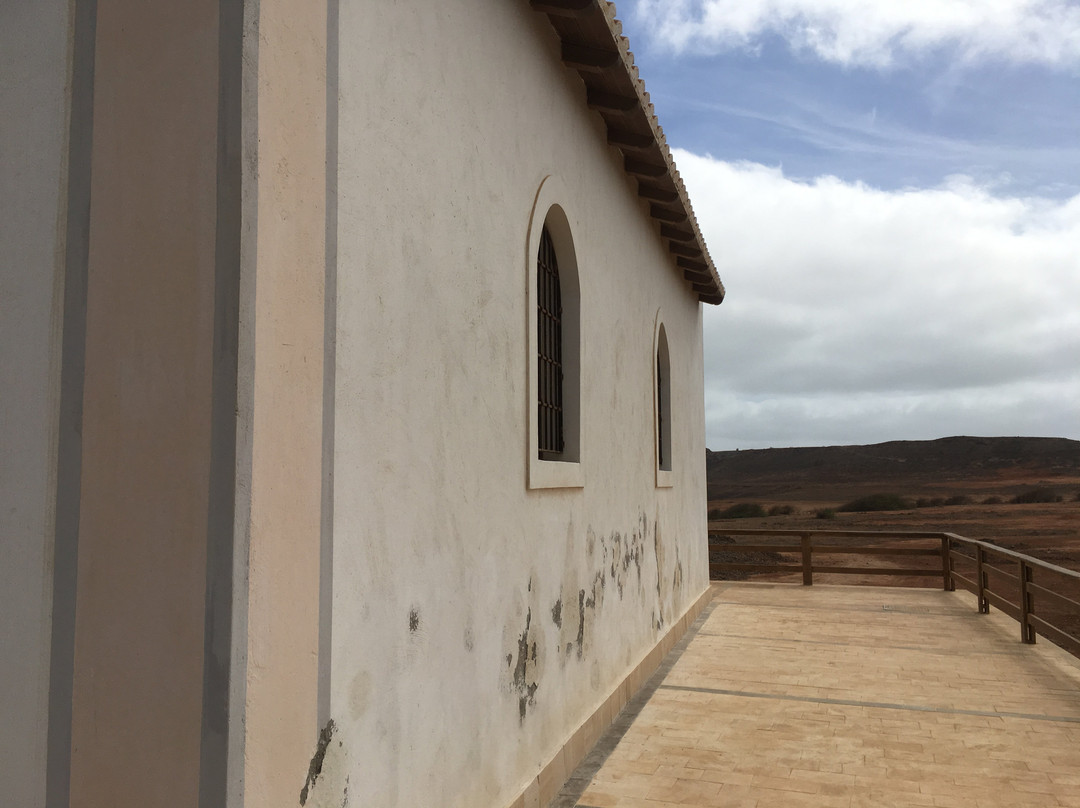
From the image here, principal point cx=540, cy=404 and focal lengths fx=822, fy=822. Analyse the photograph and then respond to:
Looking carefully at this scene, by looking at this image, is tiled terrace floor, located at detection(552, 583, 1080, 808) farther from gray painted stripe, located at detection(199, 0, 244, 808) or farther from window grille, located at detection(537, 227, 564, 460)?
gray painted stripe, located at detection(199, 0, 244, 808)

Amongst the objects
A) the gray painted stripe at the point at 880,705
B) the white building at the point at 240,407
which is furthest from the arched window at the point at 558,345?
the gray painted stripe at the point at 880,705

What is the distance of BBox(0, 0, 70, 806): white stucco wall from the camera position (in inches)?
89.0

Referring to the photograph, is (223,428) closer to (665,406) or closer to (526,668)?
(526,668)

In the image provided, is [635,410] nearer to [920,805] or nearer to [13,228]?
[920,805]

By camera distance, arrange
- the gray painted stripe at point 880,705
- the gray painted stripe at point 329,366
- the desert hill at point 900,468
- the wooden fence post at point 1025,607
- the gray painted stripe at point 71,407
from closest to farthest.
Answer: the gray painted stripe at point 71,407 → the gray painted stripe at point 329,366 → the gray painted stripe at point 880,705 → the wooden fence post at point 1025,607 → the desert hill at point 900,468

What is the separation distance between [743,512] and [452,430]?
43759 millimetres

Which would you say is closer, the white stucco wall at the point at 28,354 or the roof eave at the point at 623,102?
the white stucco wall at the point at 28,354

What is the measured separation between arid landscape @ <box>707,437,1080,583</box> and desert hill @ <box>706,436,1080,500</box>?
61mm

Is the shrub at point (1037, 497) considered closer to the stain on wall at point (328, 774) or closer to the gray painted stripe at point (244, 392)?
the stain on wall at point (328, 774)

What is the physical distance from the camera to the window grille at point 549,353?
5176mm

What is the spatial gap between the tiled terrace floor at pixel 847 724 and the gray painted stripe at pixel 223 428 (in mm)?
2897

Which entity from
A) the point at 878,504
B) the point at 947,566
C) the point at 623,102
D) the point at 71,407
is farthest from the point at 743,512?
the point at 71,407

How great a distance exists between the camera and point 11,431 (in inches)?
92.7

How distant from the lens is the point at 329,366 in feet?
8.13
